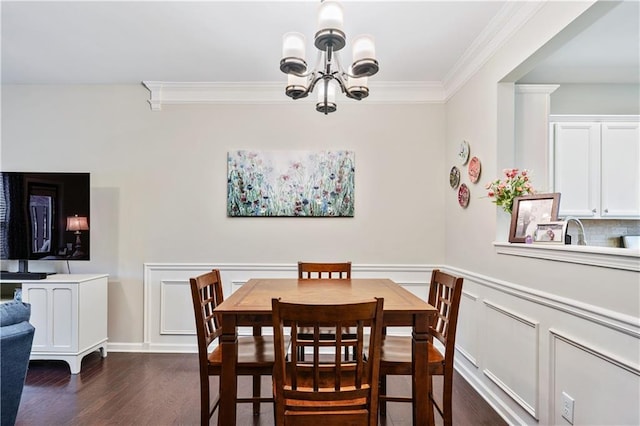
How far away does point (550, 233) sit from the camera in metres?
2.05

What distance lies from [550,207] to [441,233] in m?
1.60

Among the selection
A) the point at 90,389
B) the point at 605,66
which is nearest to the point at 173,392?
the point at 90,389

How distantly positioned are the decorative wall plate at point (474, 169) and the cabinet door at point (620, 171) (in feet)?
3.97

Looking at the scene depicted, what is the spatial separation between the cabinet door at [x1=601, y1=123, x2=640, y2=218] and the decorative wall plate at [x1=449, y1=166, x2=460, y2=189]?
3.92 feet

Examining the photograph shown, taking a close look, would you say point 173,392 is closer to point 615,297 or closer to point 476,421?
point 476,421

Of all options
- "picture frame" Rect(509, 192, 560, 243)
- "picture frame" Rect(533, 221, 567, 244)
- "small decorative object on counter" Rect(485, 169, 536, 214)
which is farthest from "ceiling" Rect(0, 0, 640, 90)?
"picture frame" Rect(533, 221, 567, 244)

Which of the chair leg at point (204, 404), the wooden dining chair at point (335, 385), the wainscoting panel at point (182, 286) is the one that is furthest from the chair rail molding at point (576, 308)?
the chair leg at point (204, 404)

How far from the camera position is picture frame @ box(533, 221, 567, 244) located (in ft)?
6.54

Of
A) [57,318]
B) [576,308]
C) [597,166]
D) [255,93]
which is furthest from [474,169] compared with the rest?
[57,318]

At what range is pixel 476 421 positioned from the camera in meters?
2.35

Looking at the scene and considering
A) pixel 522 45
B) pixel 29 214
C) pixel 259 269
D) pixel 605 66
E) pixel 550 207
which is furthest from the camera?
pixel 259 269

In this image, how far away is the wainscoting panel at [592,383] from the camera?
1.48 meters

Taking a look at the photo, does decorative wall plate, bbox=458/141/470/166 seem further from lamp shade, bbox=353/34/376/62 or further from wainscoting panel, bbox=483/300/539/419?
lamp shade, bbox=353/34/376/62

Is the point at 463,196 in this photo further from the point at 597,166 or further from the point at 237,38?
the point at 237,38
